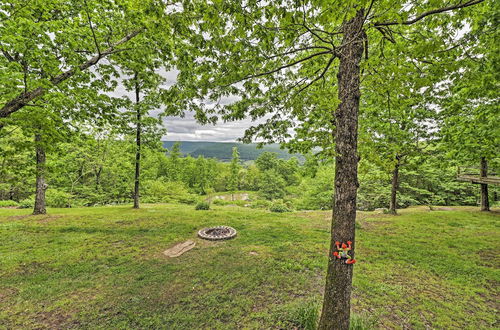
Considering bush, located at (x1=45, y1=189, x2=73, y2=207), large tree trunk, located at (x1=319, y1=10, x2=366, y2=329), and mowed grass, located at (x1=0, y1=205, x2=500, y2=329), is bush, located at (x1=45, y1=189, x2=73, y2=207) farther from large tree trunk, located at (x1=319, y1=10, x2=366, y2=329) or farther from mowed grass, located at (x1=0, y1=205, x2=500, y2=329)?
large tree trunk, located at (x1=319, y1=10, x2=366, y2=329)

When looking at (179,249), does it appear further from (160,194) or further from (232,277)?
(160,194)

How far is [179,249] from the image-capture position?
6465mm

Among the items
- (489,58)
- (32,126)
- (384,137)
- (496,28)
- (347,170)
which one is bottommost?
(347,170)

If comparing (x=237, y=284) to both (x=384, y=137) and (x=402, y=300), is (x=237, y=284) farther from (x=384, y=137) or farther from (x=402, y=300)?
(x=384, y=137)

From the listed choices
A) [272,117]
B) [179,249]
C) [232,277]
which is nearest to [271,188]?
[179,249]

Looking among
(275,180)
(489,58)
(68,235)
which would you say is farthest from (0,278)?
(275,180)

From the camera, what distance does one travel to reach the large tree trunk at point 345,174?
103 inches

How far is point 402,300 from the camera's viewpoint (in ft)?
13.2

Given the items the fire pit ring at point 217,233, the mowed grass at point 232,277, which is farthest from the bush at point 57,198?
the fire pit ring at point 217,233

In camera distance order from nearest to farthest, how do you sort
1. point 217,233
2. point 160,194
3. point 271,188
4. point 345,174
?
1. point 345,174
2. point 217,233
3. point 160,194
4. point 271,188

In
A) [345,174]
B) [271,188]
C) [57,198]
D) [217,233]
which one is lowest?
[271,188]

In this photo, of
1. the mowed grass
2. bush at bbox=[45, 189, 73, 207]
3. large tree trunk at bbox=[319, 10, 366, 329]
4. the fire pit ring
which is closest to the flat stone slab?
the mowed grass

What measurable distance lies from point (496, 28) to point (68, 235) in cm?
1358

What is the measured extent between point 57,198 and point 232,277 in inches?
708
